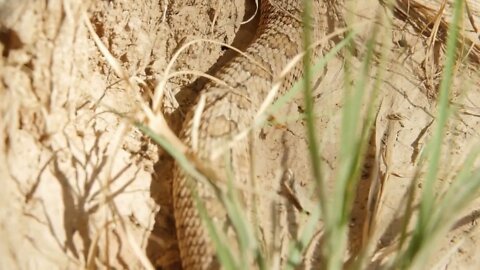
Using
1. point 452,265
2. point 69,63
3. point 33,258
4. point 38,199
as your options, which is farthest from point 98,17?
point 452,265

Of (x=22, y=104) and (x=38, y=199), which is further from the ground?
(x=22, y=104)

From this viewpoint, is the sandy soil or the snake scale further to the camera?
the snake scale

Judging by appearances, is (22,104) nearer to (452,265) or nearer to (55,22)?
(55,22)

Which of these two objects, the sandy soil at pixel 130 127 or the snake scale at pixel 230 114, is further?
the snake scale at pixel 230 114

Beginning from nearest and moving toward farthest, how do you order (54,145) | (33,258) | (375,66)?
(33,258), (54,145), (375,66)
